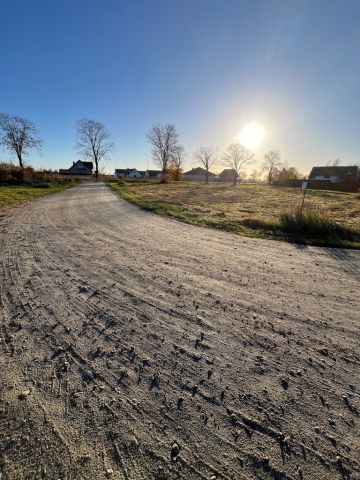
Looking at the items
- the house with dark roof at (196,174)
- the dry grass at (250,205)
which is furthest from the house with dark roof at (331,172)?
the dry grass at (250,205)

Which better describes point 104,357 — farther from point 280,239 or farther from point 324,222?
point 324,222

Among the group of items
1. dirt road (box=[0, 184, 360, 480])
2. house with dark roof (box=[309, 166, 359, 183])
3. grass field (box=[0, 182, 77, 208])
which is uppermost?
house with dark roof (box=[309, 166, 359, 183])

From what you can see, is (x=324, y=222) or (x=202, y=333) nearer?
(x=202, y=333)

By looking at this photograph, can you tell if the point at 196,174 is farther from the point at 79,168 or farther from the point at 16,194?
the point at 16,194

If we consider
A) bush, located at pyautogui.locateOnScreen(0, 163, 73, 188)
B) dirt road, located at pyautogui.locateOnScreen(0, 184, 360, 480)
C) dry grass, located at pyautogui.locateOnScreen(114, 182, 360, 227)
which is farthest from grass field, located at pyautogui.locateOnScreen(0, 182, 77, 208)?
dirt road, located at pyautogui.locateOnScreen(0, 184, 360, 480)

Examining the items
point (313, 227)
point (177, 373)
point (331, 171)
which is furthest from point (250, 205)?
point (331, 171)

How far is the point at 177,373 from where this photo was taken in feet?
7.17

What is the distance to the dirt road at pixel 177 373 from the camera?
1.56 m

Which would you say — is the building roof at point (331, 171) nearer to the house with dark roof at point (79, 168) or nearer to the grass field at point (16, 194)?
the grass field at point (16, 194)

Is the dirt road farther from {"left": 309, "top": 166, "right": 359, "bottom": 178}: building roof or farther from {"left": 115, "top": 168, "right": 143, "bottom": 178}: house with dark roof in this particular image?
{"left": 115, "top": 168, "right": 143, "bottom": 178}: house with dark roof

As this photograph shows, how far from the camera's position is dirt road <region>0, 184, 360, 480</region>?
5.11 feet

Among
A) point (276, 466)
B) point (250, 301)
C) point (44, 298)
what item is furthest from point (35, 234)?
point (276, 466)

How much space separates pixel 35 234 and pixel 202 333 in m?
6.13

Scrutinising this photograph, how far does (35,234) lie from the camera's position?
22.0ft
